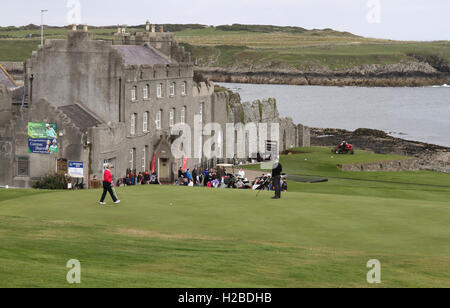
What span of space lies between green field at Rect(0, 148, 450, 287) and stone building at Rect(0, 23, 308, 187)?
14.2 meters

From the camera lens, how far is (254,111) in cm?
8044

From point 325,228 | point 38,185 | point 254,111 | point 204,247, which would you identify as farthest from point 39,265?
point 254,111

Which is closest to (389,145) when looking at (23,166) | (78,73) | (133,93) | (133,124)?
(133,124)

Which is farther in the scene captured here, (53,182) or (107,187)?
→ (53,182)

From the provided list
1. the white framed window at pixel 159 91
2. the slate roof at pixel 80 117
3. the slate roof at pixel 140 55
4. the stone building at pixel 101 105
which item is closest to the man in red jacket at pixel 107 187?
the stone building at pixel 101 105

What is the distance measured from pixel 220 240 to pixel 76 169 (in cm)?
2543

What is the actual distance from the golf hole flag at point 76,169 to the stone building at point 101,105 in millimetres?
302

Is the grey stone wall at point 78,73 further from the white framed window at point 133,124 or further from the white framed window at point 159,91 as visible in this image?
the white framed window at point 159,91

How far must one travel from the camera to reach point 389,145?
336ft

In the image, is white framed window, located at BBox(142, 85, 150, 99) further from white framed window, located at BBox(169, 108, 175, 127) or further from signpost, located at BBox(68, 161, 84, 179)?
signpost, located at BBox(68, 161, 84, 179)

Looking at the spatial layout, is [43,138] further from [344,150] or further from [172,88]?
[344,150]

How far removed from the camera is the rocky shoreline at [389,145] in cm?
8238

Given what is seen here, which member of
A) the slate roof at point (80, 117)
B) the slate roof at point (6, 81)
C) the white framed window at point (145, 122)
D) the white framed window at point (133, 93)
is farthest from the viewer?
the slate roof at point (6, 81)
